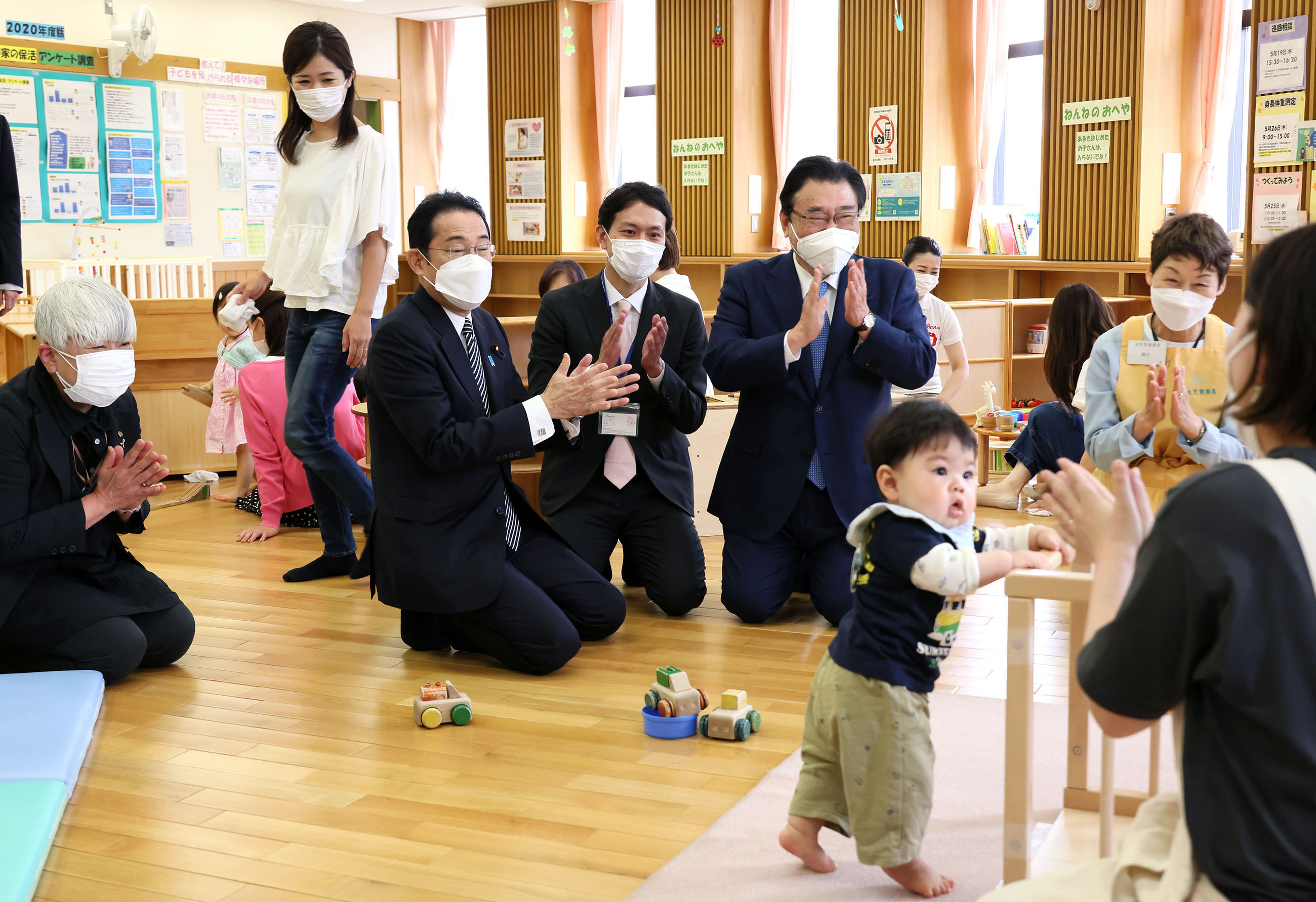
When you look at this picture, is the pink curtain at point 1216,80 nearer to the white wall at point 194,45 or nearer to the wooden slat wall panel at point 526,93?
the wooden slat wall panel at point 526,93

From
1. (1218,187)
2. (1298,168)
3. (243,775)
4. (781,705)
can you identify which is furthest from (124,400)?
(1218,187)

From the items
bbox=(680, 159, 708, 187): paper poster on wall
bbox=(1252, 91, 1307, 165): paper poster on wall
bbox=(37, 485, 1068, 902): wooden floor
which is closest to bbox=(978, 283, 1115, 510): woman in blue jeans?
bbox=(37, 485, 1068, 902): wooden floor

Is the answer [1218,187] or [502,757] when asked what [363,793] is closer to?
[502,757]

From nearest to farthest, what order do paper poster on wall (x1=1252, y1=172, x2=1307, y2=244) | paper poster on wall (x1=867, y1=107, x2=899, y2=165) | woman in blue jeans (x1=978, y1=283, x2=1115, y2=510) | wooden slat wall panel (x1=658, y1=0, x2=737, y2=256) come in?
1. woman in blue jeans (x1=978, y1=283, x2=1115, y2=510)
2. paper poster on wall (x1=1252, y1=172, x2=1307, y2=244)
3. paper poster on wall (x1=867, y1=107, x2=899, y2=165)
4. wooden slat wall panel (x1=658, y1=0, x2=737, y2=256)

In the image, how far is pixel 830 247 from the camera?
11.6 feet

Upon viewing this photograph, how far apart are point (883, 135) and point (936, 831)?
7.38m

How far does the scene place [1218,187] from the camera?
7617 mm

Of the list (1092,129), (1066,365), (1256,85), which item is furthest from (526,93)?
(1066,365)

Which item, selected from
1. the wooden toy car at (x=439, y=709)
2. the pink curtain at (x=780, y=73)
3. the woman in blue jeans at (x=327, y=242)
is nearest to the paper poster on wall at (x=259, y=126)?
the pink curtain at (x=780, y=73)

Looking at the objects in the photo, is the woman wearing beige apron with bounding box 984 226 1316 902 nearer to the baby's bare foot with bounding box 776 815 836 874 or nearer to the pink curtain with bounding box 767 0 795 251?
the baby's bare foot with bounding box 776 815 836 874

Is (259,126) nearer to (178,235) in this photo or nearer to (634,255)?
(178,235)

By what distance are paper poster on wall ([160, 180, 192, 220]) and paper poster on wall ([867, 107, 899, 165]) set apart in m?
5.17

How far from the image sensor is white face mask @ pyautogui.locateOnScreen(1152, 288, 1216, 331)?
10.3 ft

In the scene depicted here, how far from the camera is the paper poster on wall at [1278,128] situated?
546 centimetres
